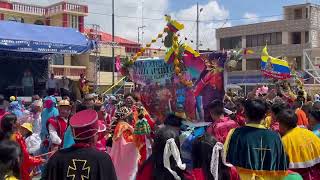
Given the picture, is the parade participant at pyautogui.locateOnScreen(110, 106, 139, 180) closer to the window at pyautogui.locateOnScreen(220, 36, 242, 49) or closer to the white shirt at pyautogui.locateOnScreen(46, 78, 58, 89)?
the white shirt at pyautogui.locateOnScreen(46, 78, 58, 89)

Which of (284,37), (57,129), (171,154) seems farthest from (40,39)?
(284,37)

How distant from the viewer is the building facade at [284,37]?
44875mm

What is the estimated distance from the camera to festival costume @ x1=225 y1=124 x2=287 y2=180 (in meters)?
4.69

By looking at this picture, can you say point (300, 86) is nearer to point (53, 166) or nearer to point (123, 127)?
point (123, 127)

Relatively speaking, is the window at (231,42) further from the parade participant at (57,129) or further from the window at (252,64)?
the parade participant at (57,129)

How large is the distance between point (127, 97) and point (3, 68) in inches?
461

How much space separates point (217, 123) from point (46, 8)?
34.6 metres

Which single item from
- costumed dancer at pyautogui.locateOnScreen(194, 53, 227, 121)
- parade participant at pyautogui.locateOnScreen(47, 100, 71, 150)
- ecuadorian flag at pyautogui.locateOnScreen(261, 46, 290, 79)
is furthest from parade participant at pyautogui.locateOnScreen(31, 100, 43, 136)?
A: ecuadorian flag at pyautogui.locateOnScreen(261, 46, 290, 79)

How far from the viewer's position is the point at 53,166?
394cm

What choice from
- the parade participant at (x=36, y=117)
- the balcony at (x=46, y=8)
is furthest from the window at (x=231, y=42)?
the parade participant at (x=36, y=117)

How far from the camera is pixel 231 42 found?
169 feet

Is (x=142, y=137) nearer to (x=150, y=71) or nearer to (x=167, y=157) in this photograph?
(x=150, y=71)

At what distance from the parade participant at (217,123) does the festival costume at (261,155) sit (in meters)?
1.23

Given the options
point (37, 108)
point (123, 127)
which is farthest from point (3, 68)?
point (123, 127)
